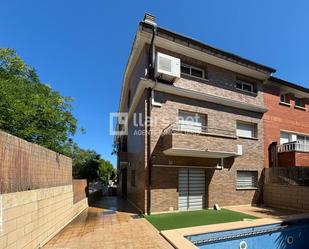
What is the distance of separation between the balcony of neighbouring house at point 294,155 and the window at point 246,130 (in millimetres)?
2357

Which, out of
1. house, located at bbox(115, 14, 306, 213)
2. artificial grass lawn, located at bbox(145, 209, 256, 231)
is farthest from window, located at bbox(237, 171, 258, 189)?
artificial grass lawn, located at bbox(145, 209, 256, 231)

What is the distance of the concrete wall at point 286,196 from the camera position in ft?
40.6

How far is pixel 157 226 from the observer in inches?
355

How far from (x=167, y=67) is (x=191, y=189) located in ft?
22.0

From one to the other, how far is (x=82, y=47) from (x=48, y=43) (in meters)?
2.08

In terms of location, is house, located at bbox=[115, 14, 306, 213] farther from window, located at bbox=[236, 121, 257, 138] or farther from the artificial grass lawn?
the artificial grass lawn

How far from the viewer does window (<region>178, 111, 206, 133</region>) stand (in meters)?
13.1

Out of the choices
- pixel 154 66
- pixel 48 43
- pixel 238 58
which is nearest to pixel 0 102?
pixel 48 43

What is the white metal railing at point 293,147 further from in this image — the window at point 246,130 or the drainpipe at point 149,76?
the drainpipe at point 149,76

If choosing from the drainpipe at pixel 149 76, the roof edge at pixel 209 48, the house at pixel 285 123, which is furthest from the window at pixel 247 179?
the roof edge at pixel 209 48

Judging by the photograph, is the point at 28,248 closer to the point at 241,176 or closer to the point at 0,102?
the point at 0,102

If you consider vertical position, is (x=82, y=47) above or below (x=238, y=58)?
above

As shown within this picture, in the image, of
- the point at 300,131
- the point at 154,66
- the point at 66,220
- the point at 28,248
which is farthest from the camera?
the point at 300,131

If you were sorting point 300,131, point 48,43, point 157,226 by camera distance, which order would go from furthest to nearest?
1. point 300,131
2. point 48,43
3. point 157,226
